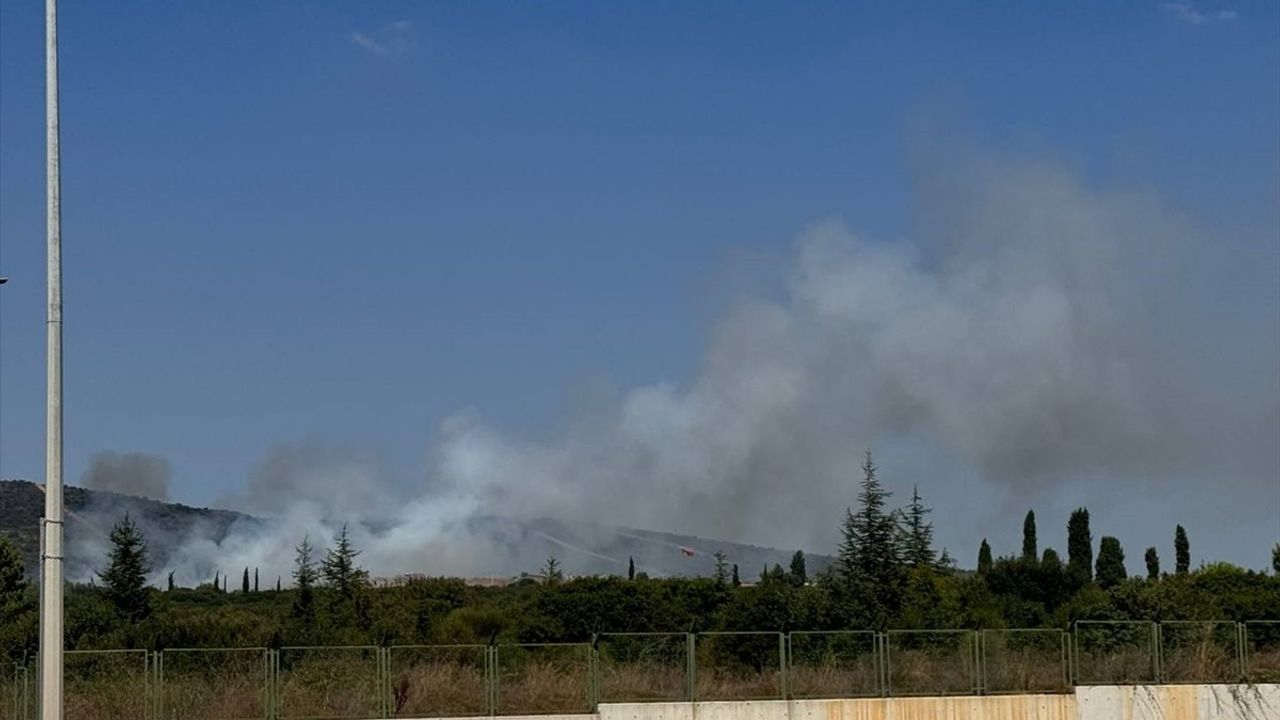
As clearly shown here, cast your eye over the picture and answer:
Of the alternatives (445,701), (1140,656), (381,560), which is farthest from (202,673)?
(381,560)

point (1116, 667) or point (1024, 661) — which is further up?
point (1024, 661)

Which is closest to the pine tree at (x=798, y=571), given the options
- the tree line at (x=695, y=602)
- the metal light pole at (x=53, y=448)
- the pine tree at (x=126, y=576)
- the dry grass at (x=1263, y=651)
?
the tree line at (x=695, y=602)

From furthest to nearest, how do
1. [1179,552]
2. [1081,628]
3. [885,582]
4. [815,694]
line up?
[1179,552]
[885,582]
[1081,628]
[815,694]

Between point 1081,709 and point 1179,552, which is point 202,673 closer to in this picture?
point 1081,709

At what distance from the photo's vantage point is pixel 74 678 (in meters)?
39.9

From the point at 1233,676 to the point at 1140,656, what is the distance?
229 centimetres

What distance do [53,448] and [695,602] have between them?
177ft

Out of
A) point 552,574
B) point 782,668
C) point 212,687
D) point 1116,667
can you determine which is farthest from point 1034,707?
point 552,574

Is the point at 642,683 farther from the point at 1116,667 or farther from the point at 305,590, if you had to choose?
the point at 305,590

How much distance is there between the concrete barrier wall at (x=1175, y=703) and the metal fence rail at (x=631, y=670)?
569mm

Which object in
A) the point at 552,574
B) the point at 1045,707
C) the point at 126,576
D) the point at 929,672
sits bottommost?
the point at 1045,707

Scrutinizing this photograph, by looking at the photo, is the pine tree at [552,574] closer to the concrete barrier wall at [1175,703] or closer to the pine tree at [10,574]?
the pine tree at [10,574]

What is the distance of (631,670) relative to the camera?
141ft

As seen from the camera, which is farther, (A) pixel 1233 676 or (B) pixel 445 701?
(A) pixel 1233 676
